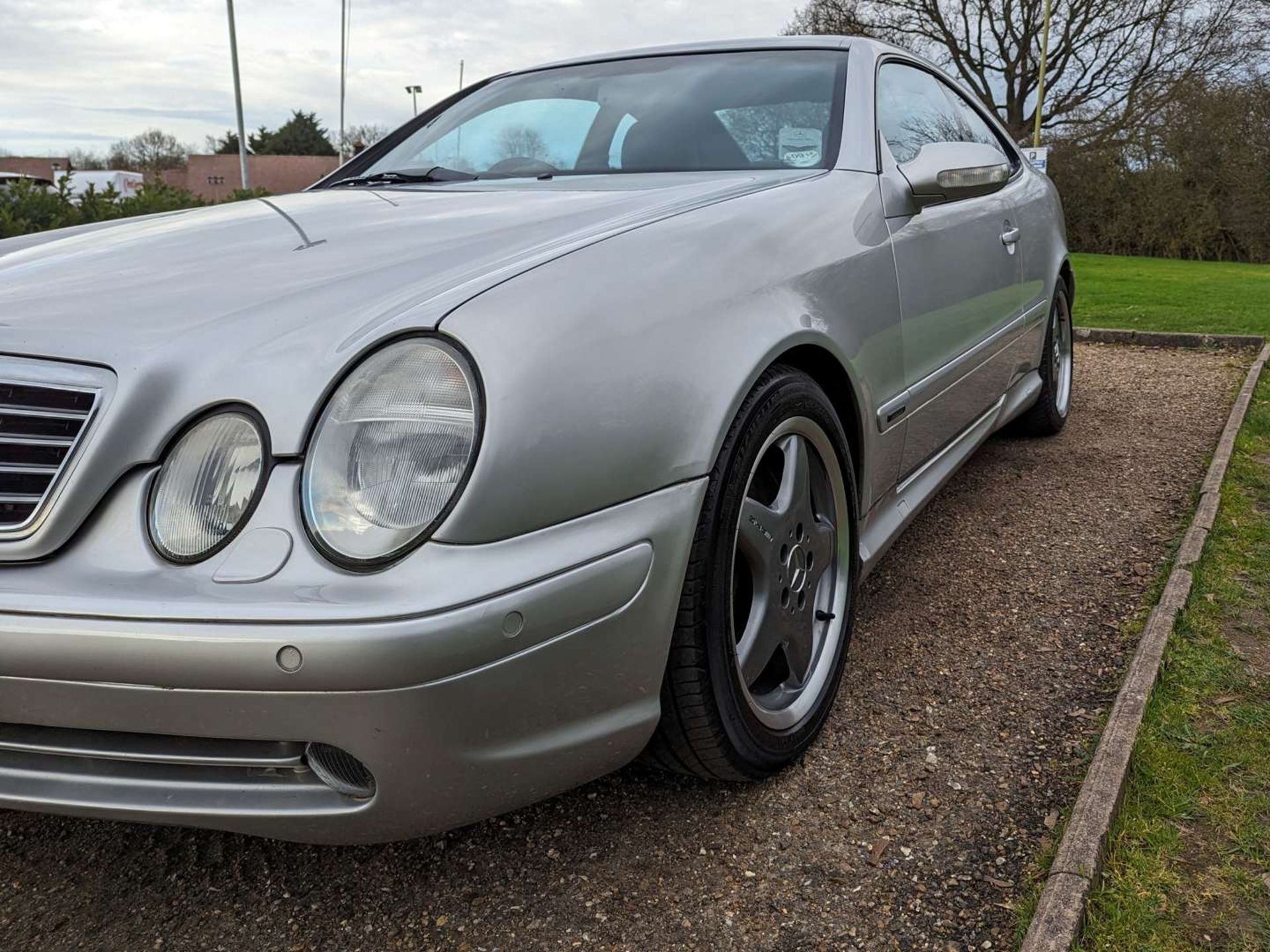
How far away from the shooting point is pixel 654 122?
8.81 ft

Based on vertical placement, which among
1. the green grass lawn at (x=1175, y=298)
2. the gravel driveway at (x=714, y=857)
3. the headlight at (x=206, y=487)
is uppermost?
the green grass lawn at (x=1175, y=298)

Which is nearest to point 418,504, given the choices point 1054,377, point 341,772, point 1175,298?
point 341,772

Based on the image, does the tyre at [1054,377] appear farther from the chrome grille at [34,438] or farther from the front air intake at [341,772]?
the chrome grille at [34,438]

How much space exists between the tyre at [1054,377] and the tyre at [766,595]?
8.11 ft

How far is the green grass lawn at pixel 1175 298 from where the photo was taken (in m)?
8.83

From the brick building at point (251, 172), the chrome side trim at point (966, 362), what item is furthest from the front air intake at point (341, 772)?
the brick building at point (251, 172)

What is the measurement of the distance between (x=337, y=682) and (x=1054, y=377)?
12.9 ft

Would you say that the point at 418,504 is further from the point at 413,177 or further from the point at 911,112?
the point at 911,112

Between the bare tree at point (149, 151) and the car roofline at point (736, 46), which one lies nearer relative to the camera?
the car roofline at point (736, 46)

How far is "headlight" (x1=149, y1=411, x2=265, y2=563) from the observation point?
1372 millimetres

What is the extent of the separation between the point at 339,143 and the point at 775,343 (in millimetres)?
54418

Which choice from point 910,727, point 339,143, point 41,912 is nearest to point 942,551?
point 910,727

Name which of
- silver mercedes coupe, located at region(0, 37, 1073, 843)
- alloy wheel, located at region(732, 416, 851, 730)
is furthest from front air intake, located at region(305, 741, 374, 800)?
alloy wheel, located at region(732, 416, 851, 730)

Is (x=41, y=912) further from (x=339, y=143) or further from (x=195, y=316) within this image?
(x=339, y=143)
